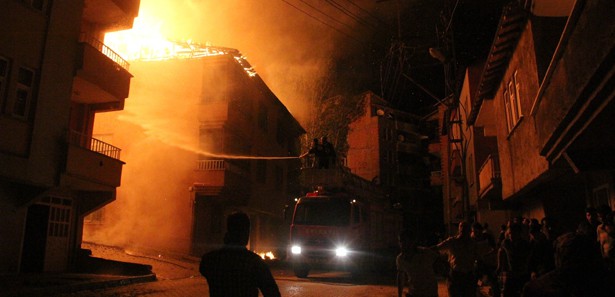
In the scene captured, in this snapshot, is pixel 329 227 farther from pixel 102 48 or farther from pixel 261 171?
pixel 261 171

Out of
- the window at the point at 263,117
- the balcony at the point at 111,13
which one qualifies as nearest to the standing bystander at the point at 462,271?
the balcony at the point at 111,13

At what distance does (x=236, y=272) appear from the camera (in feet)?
10.5

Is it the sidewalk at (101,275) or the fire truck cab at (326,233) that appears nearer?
the sidewalk at (101,275)

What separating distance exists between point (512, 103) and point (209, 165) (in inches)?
536

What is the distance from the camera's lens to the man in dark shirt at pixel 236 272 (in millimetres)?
3176

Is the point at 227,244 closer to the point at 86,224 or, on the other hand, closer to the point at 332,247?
the point at 332,247

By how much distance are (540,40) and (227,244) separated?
9.09 metres

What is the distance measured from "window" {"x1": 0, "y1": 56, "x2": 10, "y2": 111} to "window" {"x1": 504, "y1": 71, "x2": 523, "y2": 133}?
12860 mm

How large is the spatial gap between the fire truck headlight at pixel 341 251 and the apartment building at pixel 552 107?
5208mm

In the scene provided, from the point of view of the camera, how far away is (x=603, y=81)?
4.75 m

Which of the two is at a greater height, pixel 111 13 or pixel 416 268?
pixel 111 13

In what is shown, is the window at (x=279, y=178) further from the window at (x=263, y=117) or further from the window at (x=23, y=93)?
the window at (x=23, y=93)

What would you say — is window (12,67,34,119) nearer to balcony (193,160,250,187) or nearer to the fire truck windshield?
the fire truck windshield

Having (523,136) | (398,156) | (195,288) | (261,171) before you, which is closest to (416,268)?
(523,136)
